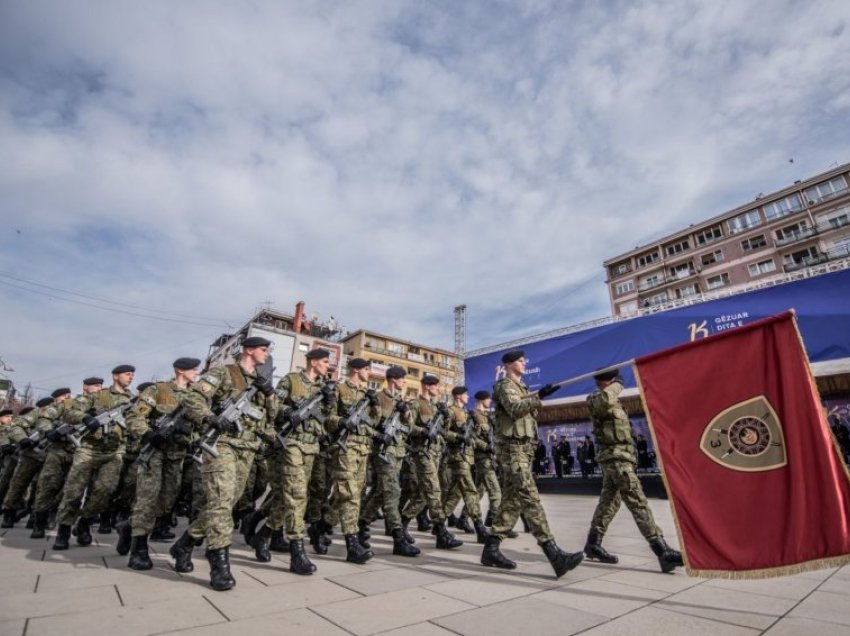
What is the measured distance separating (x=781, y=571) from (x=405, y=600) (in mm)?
2443

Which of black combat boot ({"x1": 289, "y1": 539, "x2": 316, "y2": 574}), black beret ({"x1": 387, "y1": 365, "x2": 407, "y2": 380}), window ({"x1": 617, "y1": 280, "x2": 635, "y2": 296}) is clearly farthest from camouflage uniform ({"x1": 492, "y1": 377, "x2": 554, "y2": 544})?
window ({"x1": 617, "y1": 280, "x2": 635, "y2": 296})

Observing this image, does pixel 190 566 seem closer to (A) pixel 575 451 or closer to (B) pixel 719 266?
(A) pixel 575 451

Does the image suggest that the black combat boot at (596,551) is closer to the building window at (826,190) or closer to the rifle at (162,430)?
the rifle at (162,430)

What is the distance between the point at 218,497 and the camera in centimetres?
348

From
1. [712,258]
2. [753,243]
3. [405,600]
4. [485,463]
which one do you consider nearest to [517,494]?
[405,600]

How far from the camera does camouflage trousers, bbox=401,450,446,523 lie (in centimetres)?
514

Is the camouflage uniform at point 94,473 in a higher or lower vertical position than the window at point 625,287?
lower

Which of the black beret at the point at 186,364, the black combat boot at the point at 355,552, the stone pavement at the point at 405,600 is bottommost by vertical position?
the stone pavement at the point at 405,600

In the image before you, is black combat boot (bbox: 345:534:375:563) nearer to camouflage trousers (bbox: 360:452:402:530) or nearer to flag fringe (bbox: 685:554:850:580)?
camouflage trousers (bbox: 360:452:402:530)

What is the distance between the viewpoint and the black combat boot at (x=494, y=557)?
4043 millimetres

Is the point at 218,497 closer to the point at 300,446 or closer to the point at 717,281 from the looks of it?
the point at 300,446

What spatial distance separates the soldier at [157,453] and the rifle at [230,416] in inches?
16.0

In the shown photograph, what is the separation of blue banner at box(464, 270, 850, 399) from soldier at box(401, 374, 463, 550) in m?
9.37

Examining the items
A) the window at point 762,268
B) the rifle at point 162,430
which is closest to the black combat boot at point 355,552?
the rifle at point 162,430
